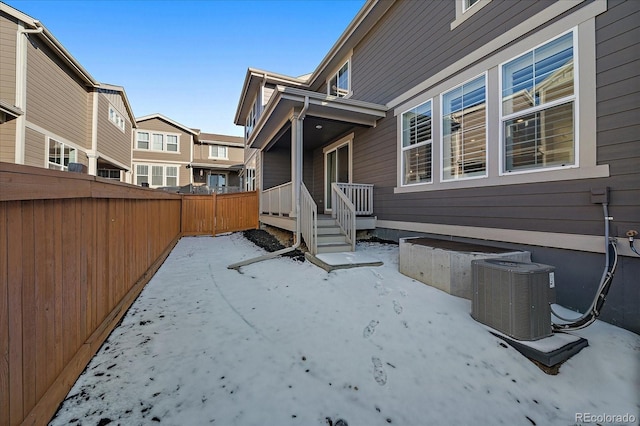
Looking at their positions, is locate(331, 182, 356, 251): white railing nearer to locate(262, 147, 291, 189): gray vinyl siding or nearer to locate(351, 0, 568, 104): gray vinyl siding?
locate(351, 0, 568, 104): gray vinyl siding

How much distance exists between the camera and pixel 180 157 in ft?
64.7

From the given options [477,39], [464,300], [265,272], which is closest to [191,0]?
[477,39]

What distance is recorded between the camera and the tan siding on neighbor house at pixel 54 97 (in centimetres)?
871

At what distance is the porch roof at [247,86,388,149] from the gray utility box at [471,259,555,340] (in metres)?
4.71

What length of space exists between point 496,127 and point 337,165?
519 centimetres

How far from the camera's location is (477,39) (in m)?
4.48

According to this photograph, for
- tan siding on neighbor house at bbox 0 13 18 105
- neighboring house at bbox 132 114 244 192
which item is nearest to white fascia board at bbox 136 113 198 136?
neighboring house at bbox 132 114 244 192

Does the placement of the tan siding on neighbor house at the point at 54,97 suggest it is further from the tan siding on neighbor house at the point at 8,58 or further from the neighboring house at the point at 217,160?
the neighboring house at the point at 217,160

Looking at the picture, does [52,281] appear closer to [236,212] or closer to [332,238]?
[332,238]

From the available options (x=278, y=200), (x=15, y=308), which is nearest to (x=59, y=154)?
(x=278, y=200)

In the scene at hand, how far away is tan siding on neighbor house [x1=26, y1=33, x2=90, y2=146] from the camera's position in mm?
8711

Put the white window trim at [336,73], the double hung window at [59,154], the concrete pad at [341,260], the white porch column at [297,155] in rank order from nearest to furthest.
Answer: the concrete pad at [341,260], the white porch column at [297,155], the white window trim at [336,73], the double hung window at [59,154]

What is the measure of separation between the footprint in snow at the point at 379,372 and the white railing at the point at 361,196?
4879 millimetres

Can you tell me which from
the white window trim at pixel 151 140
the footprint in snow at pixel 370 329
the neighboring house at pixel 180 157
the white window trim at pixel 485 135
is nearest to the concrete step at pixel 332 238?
the white window trim at pixel 485 135
